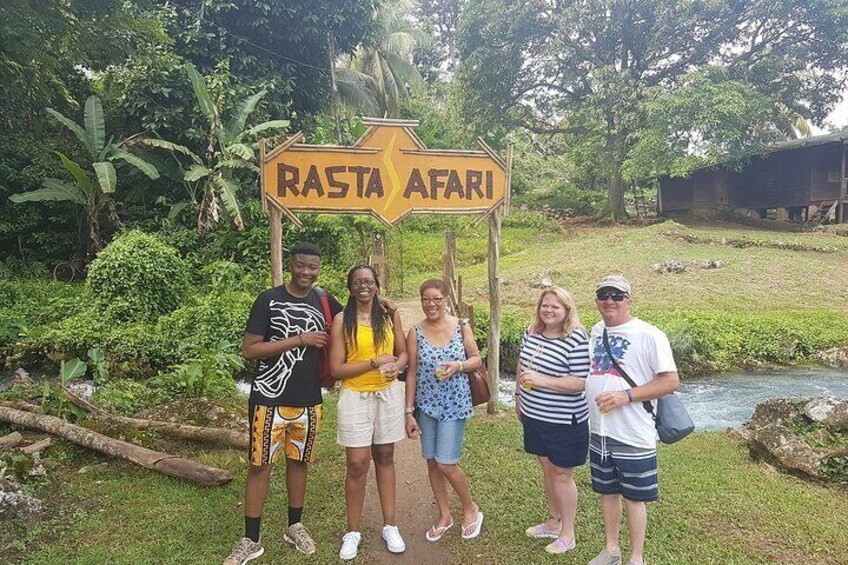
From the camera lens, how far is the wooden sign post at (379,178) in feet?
14.3

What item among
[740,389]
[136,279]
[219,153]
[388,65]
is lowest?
[740,389]

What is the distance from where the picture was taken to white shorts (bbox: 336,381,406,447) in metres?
3.01

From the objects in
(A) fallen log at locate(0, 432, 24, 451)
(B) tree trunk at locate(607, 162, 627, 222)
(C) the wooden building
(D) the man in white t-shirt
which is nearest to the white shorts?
(D) the man in white t-shirt

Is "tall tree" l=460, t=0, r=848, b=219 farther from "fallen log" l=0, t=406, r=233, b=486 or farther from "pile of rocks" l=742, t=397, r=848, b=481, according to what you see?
"fallen log" l=0, t=406, r=233, b=486

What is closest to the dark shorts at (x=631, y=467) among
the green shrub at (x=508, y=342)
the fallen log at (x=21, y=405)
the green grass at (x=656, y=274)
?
the fallen log at (x=21, y=405)

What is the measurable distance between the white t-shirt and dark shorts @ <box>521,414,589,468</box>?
22 cm

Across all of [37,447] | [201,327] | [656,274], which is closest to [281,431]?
[37,447]

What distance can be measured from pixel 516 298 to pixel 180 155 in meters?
8.50

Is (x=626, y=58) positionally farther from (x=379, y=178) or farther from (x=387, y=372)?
(x=387, y=372)

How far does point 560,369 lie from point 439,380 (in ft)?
2.17

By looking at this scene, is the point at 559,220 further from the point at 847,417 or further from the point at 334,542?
the point at 334,542

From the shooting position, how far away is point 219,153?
1199cm

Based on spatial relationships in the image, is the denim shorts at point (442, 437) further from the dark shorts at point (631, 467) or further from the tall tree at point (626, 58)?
the tall tree at point (626, 58)

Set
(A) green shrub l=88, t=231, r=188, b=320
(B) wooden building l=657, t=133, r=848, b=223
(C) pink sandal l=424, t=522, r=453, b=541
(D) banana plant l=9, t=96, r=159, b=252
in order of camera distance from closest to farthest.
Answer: (C) pink sandal l=424, t=522, r=453, b=541 → (A) green shrub l=88, t=231, r=188, b=320 → (D) banana plant l=9, t=96, r=159, b=252 → (B) wooden building l=657, t=133, r=848, b=223
